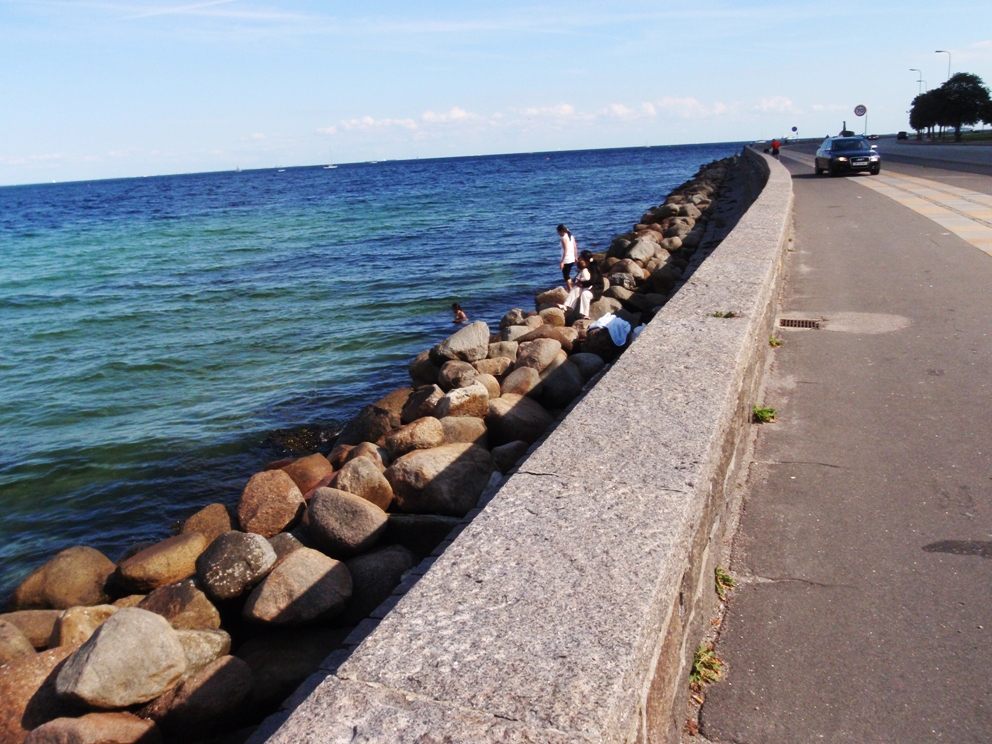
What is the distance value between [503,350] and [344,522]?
4.37m

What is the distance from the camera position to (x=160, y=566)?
5496 millimetres

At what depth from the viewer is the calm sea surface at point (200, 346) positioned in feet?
27.8

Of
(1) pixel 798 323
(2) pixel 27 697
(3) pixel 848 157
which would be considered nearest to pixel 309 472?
(2) pixel 27 697

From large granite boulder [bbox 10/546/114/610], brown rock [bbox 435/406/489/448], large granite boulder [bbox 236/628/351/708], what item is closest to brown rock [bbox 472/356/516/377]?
brown rock [bbox 435/406/489/448]

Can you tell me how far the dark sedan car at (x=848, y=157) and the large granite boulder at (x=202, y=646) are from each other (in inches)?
960

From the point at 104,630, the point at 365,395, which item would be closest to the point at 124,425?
the point at 365,395

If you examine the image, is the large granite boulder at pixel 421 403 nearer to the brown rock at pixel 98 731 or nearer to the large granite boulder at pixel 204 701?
the large granite boulder at pixel 204 701

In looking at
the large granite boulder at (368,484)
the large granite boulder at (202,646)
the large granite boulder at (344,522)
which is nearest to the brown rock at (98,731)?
the large granite boulder at (202,646)

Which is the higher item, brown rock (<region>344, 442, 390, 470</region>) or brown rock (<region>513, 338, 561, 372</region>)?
brown rock (<region>513, 338, 561, 372</region>)

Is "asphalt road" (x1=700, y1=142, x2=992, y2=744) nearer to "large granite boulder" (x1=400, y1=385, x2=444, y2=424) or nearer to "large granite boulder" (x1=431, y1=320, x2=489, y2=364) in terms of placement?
"large granite boulder" (x1=400, y1=385, x2=444, y2=424)

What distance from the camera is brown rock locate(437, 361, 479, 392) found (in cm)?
821

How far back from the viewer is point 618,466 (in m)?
2.99

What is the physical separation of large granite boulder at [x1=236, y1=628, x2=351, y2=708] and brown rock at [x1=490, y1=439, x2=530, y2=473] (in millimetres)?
1807

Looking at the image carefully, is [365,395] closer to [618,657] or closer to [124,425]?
[124,425]
